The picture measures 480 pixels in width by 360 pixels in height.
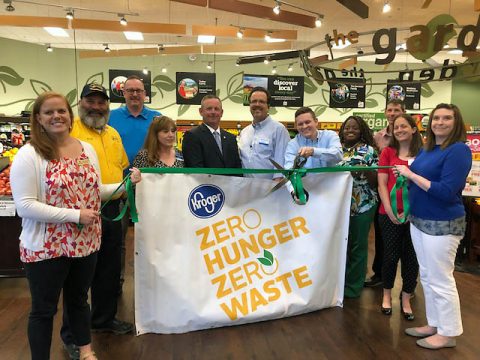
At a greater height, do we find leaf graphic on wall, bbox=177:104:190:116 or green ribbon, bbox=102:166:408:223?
leaf graphic on wall, bbox=177:104:190:116

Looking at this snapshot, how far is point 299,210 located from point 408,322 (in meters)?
1.27

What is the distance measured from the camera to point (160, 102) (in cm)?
1146

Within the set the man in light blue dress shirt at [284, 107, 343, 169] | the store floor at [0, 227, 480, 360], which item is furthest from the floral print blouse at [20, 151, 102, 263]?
the man in light blue dress shirt at [284, 107, 343, 169]

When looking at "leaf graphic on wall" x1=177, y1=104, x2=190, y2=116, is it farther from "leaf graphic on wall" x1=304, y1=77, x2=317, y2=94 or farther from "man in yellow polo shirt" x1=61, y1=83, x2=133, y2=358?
"man in yellow polo shirt" x1=61, y1=83, x2=133, y2=358

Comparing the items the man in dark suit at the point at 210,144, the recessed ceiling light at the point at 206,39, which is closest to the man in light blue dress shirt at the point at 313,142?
the man in dark suit at the point at 210,144

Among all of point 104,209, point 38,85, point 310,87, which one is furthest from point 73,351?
point 310,87

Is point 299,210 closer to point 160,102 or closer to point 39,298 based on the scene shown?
point 39,298

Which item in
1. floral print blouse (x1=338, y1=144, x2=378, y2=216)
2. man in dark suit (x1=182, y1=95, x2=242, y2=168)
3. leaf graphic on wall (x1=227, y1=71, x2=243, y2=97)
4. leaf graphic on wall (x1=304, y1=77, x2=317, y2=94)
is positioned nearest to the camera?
man in dark suit (x1=182, y1=95, x2=242, y2=168)

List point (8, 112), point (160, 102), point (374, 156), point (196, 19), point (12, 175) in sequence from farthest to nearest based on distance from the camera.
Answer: point (160, 102)
point (8, 112)
point (196, 19)
point (374, 156)
point (12, 175)

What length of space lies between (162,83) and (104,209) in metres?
9.49

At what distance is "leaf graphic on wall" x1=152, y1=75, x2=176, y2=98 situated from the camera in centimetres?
1141

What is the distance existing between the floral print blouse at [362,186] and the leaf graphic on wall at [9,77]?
988 cm

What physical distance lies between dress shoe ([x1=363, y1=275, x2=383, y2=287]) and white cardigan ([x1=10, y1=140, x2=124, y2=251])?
296 cm

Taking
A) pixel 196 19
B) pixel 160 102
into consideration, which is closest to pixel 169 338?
pixel 196 19
